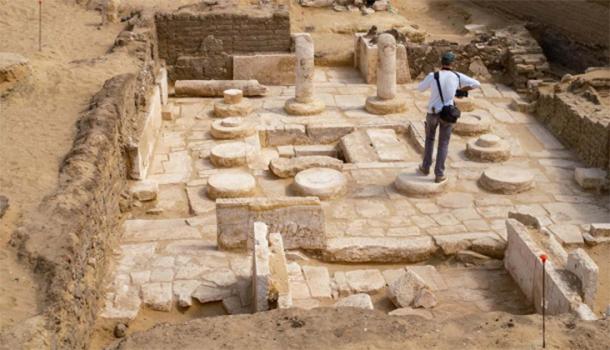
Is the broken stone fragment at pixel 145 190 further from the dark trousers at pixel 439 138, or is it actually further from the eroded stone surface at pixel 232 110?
the dark trousers at pixel 439 138

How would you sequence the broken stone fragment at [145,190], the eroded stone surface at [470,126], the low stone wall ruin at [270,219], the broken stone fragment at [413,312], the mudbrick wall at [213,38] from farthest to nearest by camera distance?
the mudbrick wall at [213,38] < the eroded stone surface at [470,126] < the broken stone fragment at [145,190] < the low stone wall ruin at [270,219] < the broken stone fragment at [413,312]

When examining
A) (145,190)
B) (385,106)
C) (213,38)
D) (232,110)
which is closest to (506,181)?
(385,106)

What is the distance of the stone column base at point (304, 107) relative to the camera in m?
13.1

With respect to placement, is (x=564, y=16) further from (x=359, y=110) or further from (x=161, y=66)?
(x=161, y=66)

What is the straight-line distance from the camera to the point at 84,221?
6914mm

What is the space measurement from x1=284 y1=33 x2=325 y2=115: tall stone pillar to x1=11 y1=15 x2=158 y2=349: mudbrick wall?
3.20 m

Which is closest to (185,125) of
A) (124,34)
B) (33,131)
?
(124,34)

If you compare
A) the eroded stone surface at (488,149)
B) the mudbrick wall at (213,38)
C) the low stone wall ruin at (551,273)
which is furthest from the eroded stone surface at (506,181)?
the mudbrick wall at (213,38)

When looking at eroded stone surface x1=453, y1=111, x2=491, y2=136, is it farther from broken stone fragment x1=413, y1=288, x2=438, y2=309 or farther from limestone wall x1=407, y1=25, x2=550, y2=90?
broken stone fragment x1=413, y1=288, x2=438, y2=309

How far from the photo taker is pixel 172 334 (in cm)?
565

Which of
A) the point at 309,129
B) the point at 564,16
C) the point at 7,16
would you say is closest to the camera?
the point at 309,129

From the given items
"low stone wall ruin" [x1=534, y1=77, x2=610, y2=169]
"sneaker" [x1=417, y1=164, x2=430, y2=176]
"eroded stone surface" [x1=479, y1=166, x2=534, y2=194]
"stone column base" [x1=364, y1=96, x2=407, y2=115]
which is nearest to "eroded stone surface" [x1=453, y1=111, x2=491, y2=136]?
"low stone wall ruin" [x1=534, y1=77, x2=610, y2=169]

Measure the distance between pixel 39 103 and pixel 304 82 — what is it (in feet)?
15.5

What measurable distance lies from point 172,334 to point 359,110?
832 centimetres
